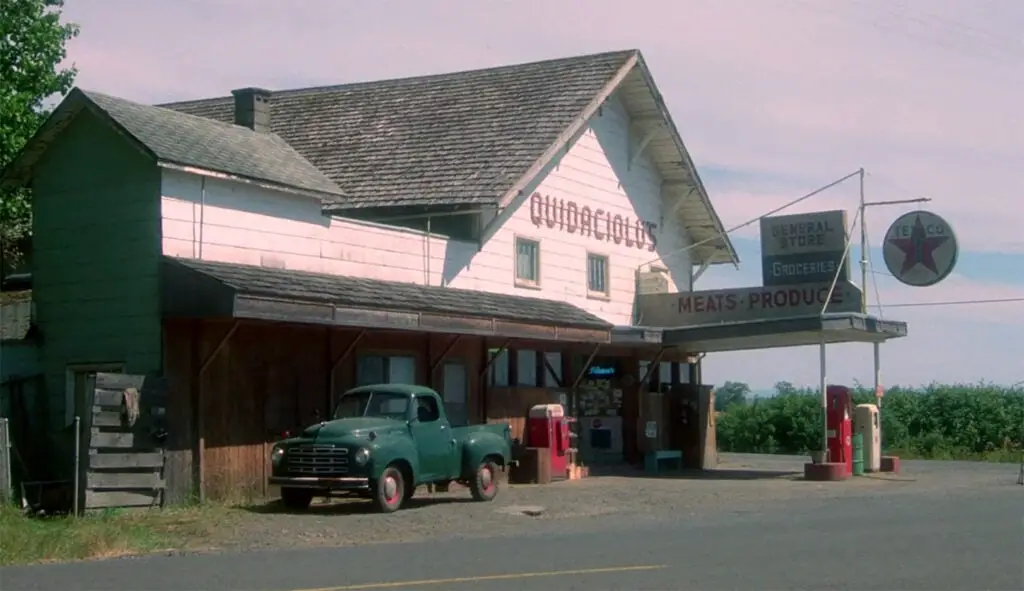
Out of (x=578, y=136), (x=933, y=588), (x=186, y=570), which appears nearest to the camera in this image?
(x=933, y=588)

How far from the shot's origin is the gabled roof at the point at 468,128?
27.8m

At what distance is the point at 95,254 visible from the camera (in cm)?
2141

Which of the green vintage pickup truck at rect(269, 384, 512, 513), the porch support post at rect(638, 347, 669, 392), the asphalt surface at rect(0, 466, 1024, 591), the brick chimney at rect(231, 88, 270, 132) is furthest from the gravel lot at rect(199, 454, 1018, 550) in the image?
the brick chimney at rect(231, 88, 270, 132)

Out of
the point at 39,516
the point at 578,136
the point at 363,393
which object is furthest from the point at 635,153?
the point at 39,516

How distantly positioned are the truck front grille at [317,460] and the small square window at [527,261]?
31.0 feet

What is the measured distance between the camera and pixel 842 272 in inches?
1144

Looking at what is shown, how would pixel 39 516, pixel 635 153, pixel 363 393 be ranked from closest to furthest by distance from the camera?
pixel 39 516 < pixel 363 393 < pixel 635 153

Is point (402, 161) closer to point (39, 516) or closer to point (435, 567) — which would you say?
point (39, 516)

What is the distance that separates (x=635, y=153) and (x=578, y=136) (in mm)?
2641

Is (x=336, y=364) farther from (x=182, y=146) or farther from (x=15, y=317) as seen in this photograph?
(x=15, y=317)

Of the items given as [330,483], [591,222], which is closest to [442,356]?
[330,483]

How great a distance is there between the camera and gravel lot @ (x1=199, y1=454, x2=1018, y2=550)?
58.3 feet

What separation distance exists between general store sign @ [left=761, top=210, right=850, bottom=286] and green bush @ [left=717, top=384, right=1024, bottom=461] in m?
17.9

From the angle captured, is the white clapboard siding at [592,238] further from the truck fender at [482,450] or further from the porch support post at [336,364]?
the truck fender at [482,450]
